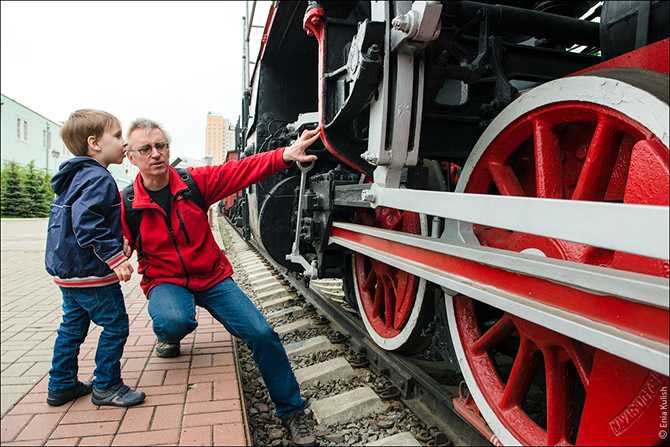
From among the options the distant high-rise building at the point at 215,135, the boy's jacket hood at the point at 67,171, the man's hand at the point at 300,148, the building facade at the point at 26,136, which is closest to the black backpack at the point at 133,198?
the boy's jacket hood at the point at 67,171

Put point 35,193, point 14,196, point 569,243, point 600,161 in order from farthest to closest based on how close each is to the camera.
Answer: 1. point 35,193
2. point 14,196
3. point 569,243
4. point 600,161

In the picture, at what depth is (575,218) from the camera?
0.96 metres

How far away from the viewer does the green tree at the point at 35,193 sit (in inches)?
918

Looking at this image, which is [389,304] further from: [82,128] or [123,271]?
A: [82,128]

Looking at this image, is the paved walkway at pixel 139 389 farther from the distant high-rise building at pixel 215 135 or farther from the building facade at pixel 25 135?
the distant high-rise building at pixel 215 135

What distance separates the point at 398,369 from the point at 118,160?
2.10 meters

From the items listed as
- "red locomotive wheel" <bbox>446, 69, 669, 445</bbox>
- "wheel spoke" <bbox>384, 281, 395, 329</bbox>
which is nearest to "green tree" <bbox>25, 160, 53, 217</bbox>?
"wheel spoke" <bbox>384, 281, 395, 329</bbox>

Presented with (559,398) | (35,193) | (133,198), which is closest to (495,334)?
(559,398)

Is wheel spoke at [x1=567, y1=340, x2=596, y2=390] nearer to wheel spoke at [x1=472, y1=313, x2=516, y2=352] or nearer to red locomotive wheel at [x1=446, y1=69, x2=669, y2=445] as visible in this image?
red locomotive wheel at [x1=446, y1=69, x2=669, y2=445]

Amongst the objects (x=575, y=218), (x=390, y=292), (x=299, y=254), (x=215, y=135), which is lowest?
(x=390, y=292)

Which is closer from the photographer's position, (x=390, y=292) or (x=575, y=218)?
(x=575, y=218)

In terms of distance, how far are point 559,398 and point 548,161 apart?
98cm

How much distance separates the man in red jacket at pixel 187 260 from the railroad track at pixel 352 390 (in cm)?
29

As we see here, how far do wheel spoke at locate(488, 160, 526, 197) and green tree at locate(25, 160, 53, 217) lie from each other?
91.9 ft
